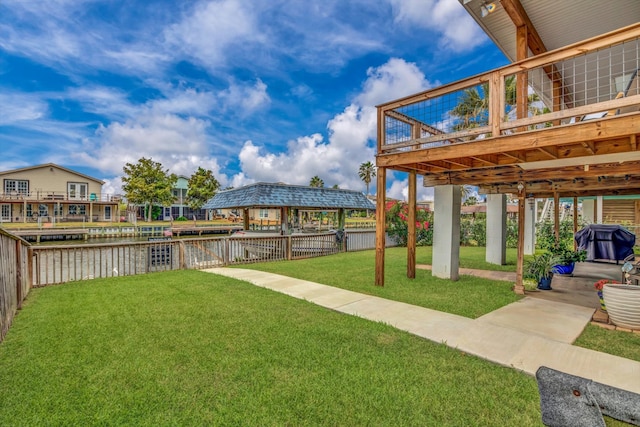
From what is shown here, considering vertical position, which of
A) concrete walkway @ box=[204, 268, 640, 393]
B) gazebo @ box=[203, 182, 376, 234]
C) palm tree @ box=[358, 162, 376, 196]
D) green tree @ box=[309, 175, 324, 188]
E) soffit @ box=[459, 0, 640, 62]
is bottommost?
concrete walkway @ box=[204, 268, 640, 393]

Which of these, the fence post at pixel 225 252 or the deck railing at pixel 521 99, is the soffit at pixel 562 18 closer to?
the deck railing at pixel 521 99

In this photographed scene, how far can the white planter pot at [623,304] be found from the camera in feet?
14.5

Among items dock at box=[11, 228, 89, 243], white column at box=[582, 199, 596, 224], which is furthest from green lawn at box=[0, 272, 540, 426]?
dock at box=[11, 228, 89, 243]

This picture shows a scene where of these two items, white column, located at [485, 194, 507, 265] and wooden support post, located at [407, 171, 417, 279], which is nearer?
wooden support post, located at [407, 171, 417, 279]

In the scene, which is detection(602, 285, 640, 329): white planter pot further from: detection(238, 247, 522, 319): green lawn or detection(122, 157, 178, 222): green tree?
detection(122, 157, 178, 222): green tree

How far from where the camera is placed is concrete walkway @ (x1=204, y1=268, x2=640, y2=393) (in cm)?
331

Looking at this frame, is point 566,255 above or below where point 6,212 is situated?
below

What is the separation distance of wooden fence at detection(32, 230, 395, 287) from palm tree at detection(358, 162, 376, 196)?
1962 inches

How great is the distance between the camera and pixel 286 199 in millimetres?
14234

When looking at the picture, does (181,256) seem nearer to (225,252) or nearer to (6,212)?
(225,252)

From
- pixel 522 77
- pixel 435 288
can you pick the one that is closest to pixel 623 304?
pixel 435 288

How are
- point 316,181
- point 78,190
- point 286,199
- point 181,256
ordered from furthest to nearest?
point 316,181, point 78,190, point 286,199, point 181,256

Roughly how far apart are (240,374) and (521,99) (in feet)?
20.4

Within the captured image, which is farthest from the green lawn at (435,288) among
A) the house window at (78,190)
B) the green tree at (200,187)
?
the house window at (78,190)
